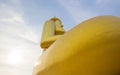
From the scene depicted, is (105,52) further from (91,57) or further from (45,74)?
(45,74)

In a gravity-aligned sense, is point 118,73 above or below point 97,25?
below

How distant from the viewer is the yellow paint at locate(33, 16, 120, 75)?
0.53 m

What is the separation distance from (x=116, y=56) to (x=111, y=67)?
35 mm

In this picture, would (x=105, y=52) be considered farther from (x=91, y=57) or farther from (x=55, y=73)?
(x=55, y=73)

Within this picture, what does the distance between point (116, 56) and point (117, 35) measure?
0.21 feet

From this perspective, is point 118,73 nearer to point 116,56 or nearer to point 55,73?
point 116,56

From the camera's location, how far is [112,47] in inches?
21.4

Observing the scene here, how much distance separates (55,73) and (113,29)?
22 centimetres

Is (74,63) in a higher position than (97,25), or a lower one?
lower

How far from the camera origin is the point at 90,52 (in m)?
0.54

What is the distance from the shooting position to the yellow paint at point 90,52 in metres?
0.53

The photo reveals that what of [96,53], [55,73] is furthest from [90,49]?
[55,73]

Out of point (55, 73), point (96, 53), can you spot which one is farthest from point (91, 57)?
point (55, 73)

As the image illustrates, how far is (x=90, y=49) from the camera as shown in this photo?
21.4 inches
